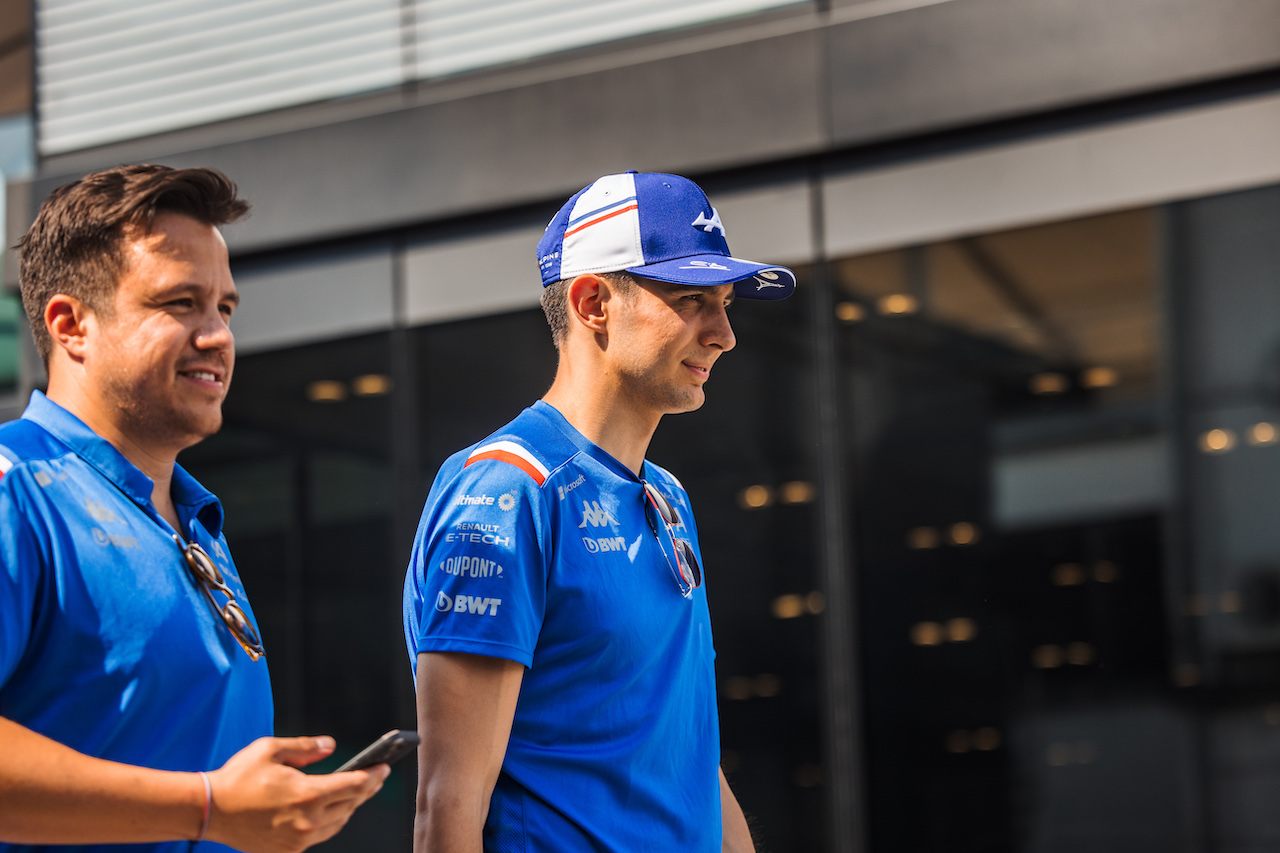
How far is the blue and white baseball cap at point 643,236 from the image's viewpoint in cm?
240

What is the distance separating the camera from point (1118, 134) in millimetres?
5934

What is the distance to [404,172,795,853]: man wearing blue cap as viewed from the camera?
206 centimetres

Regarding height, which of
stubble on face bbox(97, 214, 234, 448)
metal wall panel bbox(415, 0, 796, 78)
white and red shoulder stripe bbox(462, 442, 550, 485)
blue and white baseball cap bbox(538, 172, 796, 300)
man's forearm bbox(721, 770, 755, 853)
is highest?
metal wall panel bbox(415, 0, 796, 78)

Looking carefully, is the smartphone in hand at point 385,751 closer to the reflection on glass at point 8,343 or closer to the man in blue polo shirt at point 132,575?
the man in blue polo shirt at point 132,575

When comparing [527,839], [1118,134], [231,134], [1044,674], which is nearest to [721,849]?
[527,839]

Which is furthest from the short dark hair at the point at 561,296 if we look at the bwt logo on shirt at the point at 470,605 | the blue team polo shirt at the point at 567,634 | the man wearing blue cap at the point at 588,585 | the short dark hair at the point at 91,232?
the short dark hair at the point at 91,232

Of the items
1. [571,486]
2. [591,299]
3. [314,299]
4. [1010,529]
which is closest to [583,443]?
[571,486]

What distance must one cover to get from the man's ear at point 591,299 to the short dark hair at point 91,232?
74cm

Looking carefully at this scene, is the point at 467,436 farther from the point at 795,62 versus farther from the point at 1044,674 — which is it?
the point at 1044,674

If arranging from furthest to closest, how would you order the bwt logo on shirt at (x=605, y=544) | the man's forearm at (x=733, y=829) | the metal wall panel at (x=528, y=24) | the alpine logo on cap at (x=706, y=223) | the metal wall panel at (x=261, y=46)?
the metal wall panel at (x=261, y=46)
the metal wall panel at (x=528, y=24)
the man's forearm at (x=733, y=829)
the alpine logo on cap at (x=706, y=223)
the bwt logo on shirt at (x=605, y=544)

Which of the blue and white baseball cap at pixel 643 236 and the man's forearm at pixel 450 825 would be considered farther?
the blue and white baseball cap at pixel 643 236

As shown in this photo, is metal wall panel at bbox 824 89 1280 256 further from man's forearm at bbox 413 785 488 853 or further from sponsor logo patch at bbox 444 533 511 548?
man's forearm at bbox 413 785 488 853

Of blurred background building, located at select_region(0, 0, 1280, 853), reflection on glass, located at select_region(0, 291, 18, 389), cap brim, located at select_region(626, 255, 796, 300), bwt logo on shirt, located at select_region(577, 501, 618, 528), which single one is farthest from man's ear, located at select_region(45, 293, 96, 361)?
reflection on glass, located at select_region(0, 291, 18, 389)

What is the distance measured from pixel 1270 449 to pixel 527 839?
15.4 ft
